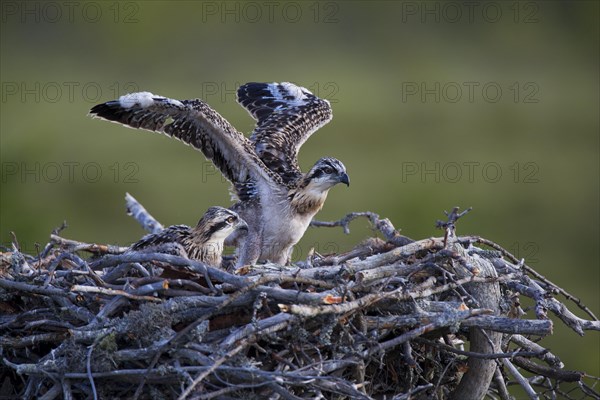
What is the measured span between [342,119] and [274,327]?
19.2 meters

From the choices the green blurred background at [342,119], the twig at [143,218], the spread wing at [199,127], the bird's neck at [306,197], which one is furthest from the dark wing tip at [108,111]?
the green blurred background at [342,119]

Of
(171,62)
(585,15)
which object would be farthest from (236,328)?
(585,15)

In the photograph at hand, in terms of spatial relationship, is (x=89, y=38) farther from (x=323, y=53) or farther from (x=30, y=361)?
(x=30, y=361)

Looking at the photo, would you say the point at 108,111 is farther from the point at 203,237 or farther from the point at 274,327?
the point at 274,327

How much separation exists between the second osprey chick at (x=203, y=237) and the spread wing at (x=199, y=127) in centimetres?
75

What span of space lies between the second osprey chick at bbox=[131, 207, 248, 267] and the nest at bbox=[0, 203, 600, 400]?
722 millimetres

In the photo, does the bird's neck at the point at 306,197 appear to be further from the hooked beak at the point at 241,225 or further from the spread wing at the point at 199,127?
the hooked beak at the point at 241,225

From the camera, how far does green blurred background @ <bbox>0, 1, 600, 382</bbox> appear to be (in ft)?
68.6

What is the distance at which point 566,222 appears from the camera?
2427cm

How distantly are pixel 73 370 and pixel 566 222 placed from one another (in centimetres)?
1910

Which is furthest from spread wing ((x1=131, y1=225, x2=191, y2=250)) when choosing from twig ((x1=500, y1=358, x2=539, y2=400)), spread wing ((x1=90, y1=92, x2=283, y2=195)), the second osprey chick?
twig ((x1=500, y1=358, x2=539, y2=400))

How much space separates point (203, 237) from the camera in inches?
318

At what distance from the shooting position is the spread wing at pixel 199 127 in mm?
8586

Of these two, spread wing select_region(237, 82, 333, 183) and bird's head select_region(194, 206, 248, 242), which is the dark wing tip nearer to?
bird's head select_region(194, 206, 248, 242)
